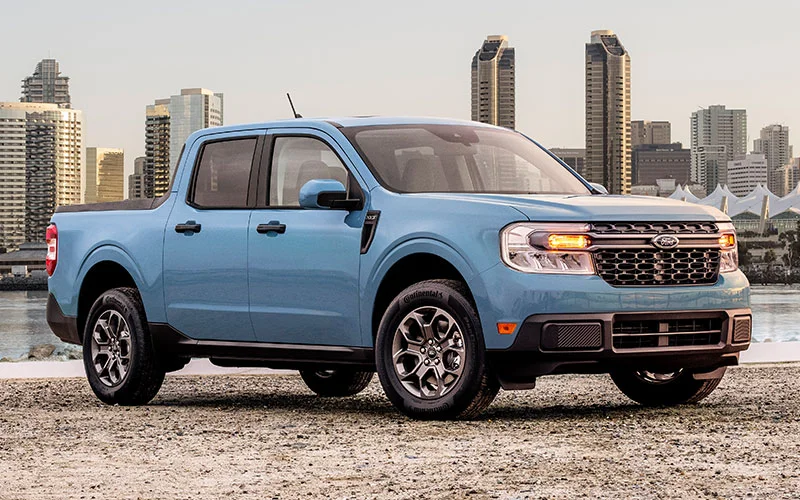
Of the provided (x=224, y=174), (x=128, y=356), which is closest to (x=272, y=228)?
(x=224, y=174)

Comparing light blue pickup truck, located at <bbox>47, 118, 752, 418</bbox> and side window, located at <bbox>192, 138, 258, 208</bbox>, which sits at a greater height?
side window, located at <bbox>192, 138, 258, 208</bbox>

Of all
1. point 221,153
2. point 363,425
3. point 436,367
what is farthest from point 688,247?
point 221,153

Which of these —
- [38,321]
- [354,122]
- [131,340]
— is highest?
[354,122]

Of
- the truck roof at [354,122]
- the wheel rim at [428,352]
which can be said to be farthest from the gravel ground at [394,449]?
the truck roof at [354,122]

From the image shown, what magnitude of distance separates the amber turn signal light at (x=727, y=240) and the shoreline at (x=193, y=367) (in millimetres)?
5385

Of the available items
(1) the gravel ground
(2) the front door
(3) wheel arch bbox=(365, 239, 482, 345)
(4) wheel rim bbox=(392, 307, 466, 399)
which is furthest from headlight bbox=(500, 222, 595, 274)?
(2) the front door

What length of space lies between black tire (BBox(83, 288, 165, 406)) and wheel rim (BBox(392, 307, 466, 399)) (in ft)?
7.87

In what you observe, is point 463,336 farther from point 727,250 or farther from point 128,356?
point 128,356

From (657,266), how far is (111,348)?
4.13 meters

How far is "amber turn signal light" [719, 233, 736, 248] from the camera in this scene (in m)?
8.45

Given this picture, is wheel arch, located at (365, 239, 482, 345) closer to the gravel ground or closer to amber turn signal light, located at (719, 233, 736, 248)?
the gravel ground

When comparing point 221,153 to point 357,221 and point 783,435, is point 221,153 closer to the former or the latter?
point 357,221

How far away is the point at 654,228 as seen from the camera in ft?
26.3

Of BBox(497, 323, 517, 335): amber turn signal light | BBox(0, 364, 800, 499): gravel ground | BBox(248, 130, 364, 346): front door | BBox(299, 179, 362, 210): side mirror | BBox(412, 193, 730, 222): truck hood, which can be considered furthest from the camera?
BBox(248, 130, 364, 346): front door
